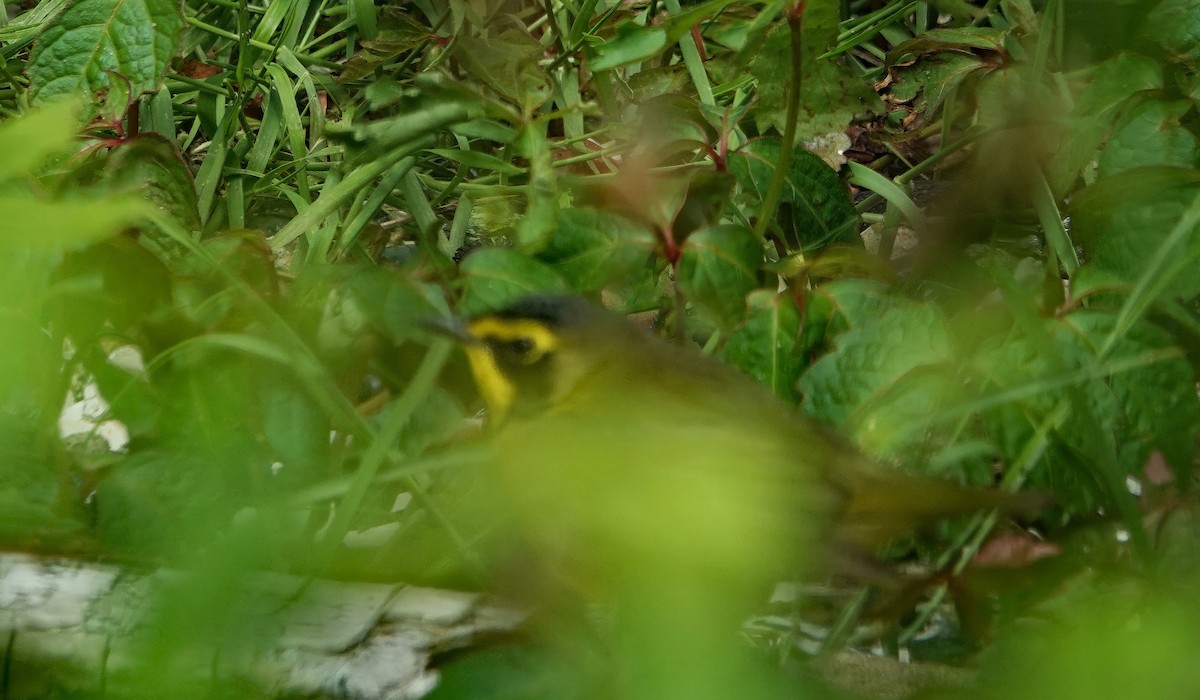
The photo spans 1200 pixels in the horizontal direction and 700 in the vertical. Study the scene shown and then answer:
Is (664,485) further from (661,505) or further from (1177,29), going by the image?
(1177,29)

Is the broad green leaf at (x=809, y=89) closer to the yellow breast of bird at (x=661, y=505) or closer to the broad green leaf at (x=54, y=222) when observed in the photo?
the yellow breast of bird at (x=661, y=505)

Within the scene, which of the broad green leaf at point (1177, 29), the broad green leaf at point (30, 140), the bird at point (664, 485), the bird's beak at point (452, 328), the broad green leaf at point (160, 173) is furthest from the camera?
the broad green leaf at point (160, 173)

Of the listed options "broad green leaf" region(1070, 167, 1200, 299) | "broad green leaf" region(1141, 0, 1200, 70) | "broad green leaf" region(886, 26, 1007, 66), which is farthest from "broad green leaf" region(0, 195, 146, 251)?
"broad green leaf" region(886, 26, 1007, 66)

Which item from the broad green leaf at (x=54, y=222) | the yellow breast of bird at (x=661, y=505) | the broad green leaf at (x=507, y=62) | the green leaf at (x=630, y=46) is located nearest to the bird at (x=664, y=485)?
the yellow breast of bird at (x=661, y=505)

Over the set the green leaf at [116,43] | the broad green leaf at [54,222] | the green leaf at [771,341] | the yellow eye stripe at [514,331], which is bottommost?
the green leaf at [771,341]

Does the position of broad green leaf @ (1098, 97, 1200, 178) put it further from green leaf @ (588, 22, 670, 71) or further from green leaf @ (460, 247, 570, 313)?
green leaf @ (460, 247, 570, 313)

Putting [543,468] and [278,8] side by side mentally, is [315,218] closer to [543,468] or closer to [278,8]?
[278,8]
